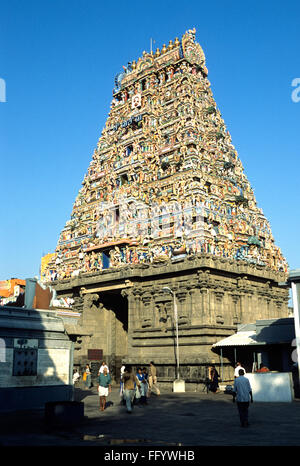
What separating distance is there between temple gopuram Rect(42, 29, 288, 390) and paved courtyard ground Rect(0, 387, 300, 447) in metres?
15.8

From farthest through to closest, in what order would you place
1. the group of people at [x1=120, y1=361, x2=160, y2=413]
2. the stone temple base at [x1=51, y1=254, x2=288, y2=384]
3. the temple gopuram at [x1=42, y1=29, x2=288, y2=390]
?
the temple gopuram at [x1=42, y1=29, x2=288, y2=390] < the stone temple base at [x1=51, y1=254, x2=288, y2=384] < the group of people at [x1=120, y1=361, x2=160, y2=413]

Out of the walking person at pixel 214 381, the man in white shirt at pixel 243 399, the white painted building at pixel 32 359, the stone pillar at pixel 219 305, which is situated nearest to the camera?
the man in white shirt at pixel 243 399

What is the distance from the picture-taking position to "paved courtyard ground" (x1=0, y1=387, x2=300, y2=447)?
13.5 meters

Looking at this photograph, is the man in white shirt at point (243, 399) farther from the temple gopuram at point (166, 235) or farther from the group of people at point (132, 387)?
A: the temple gopuram at point (166, 235)

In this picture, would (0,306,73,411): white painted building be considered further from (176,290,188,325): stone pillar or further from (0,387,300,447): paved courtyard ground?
(176,290,188,325): stone pillar

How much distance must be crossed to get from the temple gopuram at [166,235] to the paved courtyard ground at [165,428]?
1576cm

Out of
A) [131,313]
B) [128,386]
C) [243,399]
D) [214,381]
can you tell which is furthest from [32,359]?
[131,313]

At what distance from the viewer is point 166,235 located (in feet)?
146

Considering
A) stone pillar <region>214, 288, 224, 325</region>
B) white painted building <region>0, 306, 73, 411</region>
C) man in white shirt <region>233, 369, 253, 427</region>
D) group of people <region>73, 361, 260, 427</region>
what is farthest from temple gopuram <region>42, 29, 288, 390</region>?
man in white shirt <region>233, 369, 253, 427</region>

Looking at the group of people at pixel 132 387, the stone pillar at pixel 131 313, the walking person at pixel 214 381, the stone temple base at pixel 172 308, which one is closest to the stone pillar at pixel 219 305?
the stone temple base at pixel 172 308

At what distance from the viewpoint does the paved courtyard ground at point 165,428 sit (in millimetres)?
13492

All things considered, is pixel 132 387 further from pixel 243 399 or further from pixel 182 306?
pixel 182 306

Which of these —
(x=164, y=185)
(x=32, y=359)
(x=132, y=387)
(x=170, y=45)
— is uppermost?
(x=170, y=45)

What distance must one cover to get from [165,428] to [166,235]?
29.0 meters
